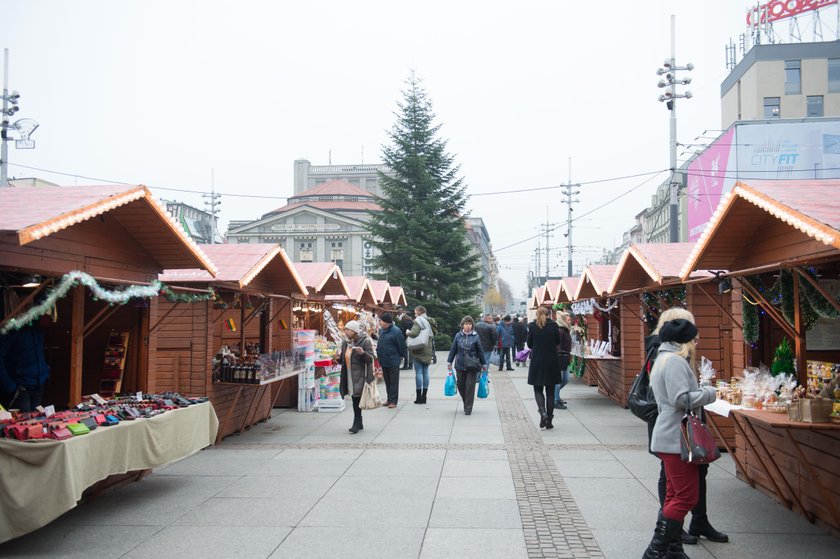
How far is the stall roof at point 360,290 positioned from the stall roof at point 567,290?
633cm

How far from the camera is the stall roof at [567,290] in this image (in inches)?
810

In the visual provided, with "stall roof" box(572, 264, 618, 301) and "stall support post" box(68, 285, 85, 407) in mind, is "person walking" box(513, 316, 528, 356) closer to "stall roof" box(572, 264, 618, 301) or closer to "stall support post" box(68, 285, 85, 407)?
"stall roof" box(572, 264, 618, 301)

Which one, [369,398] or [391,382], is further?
[391,382]

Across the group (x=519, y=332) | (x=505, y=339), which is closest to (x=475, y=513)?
(x=505, y=339)

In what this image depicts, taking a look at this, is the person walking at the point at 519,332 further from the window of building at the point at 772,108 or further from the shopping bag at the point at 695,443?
the window of building at the point at 772,108

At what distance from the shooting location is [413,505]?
6.80 meters

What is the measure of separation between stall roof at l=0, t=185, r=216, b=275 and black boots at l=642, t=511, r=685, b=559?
17.2ft

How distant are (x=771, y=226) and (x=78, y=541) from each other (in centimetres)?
725

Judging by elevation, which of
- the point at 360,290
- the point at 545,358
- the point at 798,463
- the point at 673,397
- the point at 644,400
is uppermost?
the point at 360,290

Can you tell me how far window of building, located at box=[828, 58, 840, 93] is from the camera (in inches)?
1750

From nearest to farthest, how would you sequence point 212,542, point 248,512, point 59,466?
point 59,466 < point 212,542 < point 248,512

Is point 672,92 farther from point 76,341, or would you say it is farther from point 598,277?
point 76,341

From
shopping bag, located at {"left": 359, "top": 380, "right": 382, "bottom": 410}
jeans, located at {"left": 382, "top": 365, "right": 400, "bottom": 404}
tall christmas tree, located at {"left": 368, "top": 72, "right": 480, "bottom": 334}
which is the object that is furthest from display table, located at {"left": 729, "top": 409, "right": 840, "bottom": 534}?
tall christmas tree, located at {"left": 368, "top": 72, "right": 480, "bottom": 334}

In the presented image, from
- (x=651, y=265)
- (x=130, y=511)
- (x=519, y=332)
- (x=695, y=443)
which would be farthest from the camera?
(x=519, y=332)
